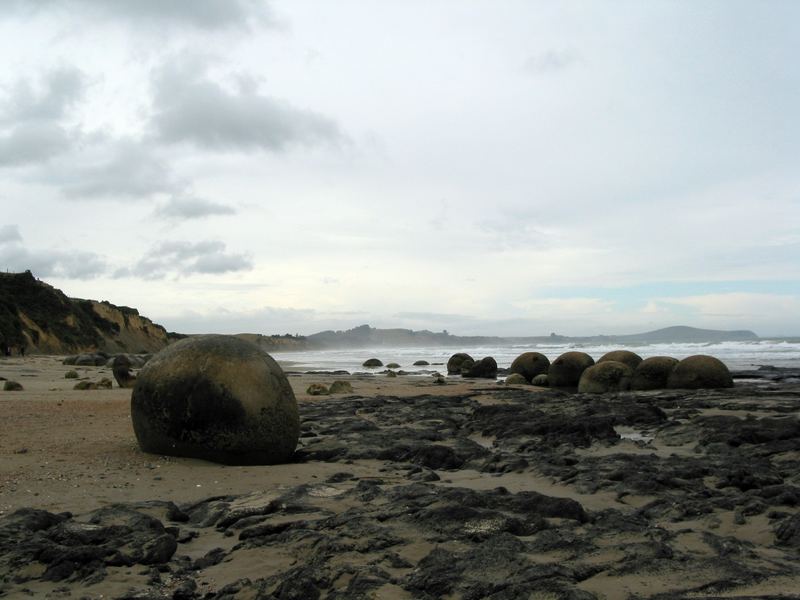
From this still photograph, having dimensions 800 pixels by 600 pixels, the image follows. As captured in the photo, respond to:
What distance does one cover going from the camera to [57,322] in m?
45.4

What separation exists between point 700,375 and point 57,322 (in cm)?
4328

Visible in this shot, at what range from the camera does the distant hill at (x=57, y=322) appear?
132ft

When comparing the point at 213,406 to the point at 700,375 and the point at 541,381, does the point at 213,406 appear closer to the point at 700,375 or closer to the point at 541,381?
the point at 700,375

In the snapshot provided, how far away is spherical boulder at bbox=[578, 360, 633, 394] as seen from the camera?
1769cm

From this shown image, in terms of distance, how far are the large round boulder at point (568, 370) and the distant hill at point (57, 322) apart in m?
30.9

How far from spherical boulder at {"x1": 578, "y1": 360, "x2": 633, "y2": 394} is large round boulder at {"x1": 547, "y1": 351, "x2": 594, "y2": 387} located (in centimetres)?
247

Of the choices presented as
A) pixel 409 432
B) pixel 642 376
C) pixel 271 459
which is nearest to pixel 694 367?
pixel 642 376

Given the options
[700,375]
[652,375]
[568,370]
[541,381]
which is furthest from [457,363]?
[700,375]

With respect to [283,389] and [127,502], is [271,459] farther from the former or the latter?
[127,502]

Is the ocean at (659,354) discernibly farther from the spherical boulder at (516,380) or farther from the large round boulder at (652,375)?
the large round boulder at (652,375)

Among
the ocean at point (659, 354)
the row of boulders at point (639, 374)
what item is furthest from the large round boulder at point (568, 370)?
the ocean at point (659, 354)

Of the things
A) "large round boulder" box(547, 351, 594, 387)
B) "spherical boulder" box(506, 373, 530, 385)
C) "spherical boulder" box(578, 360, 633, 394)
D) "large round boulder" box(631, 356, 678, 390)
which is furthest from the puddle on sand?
"spherical boulder" box(506, 373, 530, 385)

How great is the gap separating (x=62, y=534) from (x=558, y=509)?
3.35 m

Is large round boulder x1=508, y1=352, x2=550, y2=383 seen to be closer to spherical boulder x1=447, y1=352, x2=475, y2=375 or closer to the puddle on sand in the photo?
spherical boulder x1=447, y1=352, x2=475, y2=375
